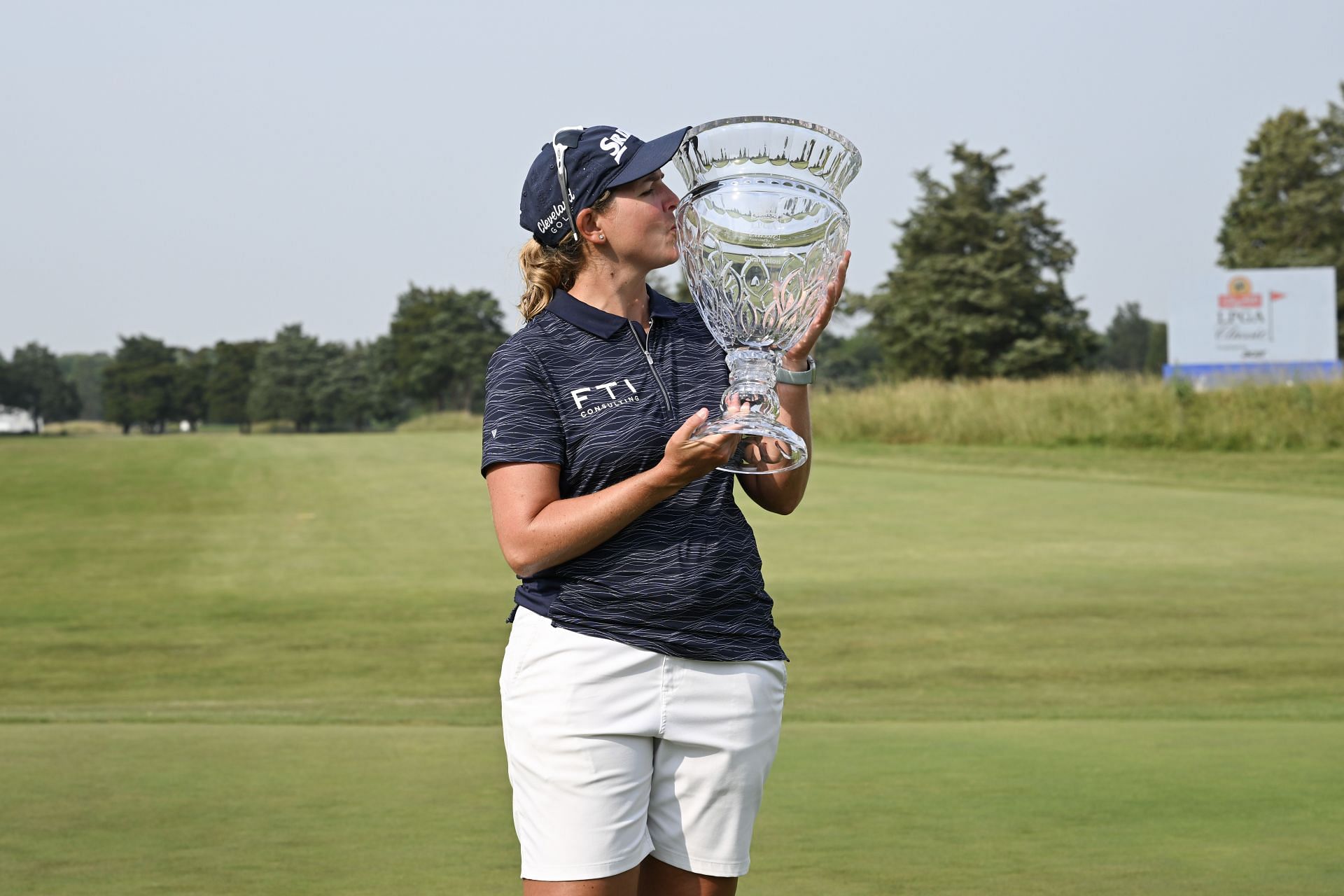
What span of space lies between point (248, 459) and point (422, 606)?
13.3 m

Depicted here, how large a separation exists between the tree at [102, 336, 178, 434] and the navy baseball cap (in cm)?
10032

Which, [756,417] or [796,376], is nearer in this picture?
[756,417]

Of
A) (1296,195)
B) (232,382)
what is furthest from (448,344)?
(1296,195)

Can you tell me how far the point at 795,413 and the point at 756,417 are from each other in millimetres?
292

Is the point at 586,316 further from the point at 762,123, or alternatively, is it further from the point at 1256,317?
the point at 1256,317

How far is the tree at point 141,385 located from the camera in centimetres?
9675

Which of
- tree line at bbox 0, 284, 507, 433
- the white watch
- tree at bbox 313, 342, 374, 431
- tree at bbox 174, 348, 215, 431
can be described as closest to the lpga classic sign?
the white watch

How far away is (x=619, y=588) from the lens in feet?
5.97

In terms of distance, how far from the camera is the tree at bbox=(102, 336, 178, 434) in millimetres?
96750

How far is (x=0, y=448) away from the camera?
24.4 metres

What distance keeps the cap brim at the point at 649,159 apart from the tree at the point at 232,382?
319 ft

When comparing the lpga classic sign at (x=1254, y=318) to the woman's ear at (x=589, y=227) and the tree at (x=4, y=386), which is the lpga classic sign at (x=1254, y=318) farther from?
the tree at (x=4, y=386)

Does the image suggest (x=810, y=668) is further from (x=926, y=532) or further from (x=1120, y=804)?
(x=926, y=532)

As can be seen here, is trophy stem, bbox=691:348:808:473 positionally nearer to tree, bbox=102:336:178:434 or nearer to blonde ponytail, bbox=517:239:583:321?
blonde ponytail, bbox=517:239:583:321
